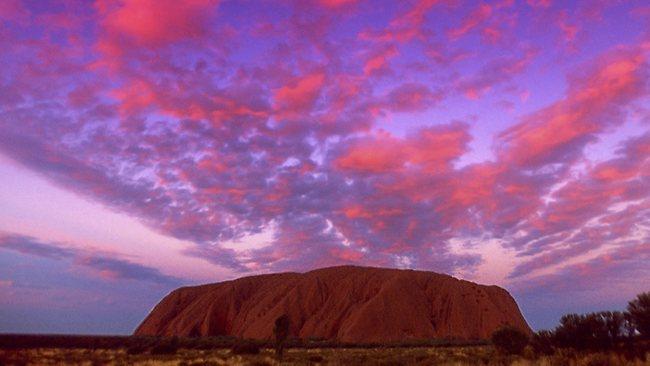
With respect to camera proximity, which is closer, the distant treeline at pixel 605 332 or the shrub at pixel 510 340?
the distant treeline at pixel 605 332

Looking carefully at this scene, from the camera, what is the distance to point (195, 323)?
107062 mm

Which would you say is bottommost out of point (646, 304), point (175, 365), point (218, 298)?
point (175, 365)

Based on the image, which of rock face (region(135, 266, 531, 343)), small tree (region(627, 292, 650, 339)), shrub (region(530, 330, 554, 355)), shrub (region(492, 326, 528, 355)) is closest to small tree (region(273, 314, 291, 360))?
shrub (region(492, 326, 528, 355))

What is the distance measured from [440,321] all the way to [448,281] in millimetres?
12901

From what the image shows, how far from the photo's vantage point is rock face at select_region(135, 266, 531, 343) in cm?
9012

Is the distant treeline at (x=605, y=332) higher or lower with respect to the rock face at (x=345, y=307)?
lower

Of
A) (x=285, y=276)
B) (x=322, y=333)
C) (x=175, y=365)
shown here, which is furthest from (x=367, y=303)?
(x=175, y=365)

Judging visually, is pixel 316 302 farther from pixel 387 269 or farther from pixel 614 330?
pixel 614 330

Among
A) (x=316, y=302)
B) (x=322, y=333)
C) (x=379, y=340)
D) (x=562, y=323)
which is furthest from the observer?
(x=316, y=302)

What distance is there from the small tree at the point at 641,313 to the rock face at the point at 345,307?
66.3 m

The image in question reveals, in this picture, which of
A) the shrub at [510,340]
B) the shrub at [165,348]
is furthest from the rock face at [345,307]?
the shrub at [510,340]

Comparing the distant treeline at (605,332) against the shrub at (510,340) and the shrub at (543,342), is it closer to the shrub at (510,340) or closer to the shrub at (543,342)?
the shrub at (543,342)

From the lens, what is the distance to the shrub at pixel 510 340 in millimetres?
25922

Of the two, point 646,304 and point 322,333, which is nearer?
point 646,304
